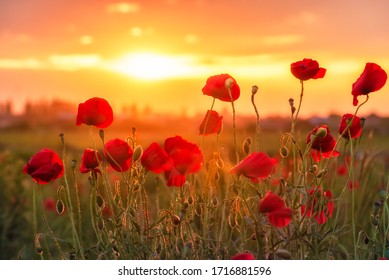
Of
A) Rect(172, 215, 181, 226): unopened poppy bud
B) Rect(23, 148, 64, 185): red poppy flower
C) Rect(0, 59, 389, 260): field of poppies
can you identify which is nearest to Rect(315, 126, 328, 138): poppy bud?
Rect(0, 59, 389, 260): field of poppies

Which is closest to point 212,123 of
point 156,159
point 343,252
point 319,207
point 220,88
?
point 220,88

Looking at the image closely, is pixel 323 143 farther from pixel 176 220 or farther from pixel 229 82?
pixel 176 220

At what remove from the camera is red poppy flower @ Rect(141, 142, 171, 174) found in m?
1.39

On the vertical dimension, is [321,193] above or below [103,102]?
below

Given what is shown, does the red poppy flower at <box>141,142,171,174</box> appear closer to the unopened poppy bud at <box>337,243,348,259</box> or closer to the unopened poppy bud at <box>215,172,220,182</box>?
the unopened poppy bud at <box>215,172,220,182</box>

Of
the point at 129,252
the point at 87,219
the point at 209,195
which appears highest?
the point at 209,195

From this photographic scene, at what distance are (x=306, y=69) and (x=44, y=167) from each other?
0.64 m

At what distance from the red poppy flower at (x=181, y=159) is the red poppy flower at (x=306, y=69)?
0.33 m

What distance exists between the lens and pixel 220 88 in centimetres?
146

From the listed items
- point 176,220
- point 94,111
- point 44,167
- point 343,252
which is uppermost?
point 94,111
